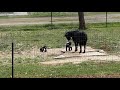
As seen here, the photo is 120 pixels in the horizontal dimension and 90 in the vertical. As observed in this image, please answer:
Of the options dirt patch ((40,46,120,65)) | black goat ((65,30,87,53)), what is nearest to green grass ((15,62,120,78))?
dirt patch ((40,46,120,65))

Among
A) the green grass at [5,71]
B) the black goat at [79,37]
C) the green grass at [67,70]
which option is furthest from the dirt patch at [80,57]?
the green grass at [5,71]

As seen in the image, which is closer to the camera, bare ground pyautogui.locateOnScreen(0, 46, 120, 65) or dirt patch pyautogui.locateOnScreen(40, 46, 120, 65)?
dirt patch pyautogui.locateOnScreen(40, 46, 120, 65)

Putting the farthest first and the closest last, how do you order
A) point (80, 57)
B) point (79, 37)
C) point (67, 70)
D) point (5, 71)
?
point (79, 37) → point (80, 57) → point (67, 70) → point (5, 71)

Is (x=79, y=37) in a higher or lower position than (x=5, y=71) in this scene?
higher

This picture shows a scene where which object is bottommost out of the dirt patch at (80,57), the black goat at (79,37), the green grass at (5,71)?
the green grass at (5,71)

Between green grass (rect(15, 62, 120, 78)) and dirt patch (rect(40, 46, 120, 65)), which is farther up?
dirt patch (rect(40, 46, 120, 65))

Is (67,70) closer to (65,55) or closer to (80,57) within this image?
(80,57)

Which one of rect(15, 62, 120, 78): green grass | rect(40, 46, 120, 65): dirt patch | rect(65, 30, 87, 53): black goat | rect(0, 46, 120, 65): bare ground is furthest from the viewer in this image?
rect(65, 30, 87, 53): black goat

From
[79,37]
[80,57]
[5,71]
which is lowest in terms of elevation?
[5,71]

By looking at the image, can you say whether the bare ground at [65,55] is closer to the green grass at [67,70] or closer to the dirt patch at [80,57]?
the dirt patch at [80,57]

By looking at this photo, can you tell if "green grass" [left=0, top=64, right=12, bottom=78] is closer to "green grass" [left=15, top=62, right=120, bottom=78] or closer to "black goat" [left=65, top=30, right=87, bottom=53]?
"green grass" [left=15, top=62, right=120, bottom=78]

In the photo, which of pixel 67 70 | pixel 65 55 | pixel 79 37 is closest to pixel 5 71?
pixel 67 70
